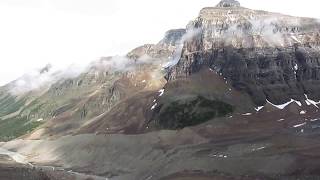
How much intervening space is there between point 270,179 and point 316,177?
15.6m

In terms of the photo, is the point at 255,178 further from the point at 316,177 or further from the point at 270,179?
the point at 316,177

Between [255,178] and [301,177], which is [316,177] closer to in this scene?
[301,177]

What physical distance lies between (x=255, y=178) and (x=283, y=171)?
953cm

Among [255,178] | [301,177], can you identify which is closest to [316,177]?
[301,177]

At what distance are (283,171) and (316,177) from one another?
1604 cm

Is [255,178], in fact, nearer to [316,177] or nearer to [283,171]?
[283,171]

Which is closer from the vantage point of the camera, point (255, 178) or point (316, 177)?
point (316, 177)

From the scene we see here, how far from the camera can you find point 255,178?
652 ft

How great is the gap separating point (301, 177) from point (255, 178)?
16683mm

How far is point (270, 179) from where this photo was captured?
19450cm

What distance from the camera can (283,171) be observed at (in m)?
199

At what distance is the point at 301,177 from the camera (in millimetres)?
188000

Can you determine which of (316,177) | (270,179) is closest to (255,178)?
(270,179)

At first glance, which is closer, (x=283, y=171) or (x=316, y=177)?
(x=316, y=177)
